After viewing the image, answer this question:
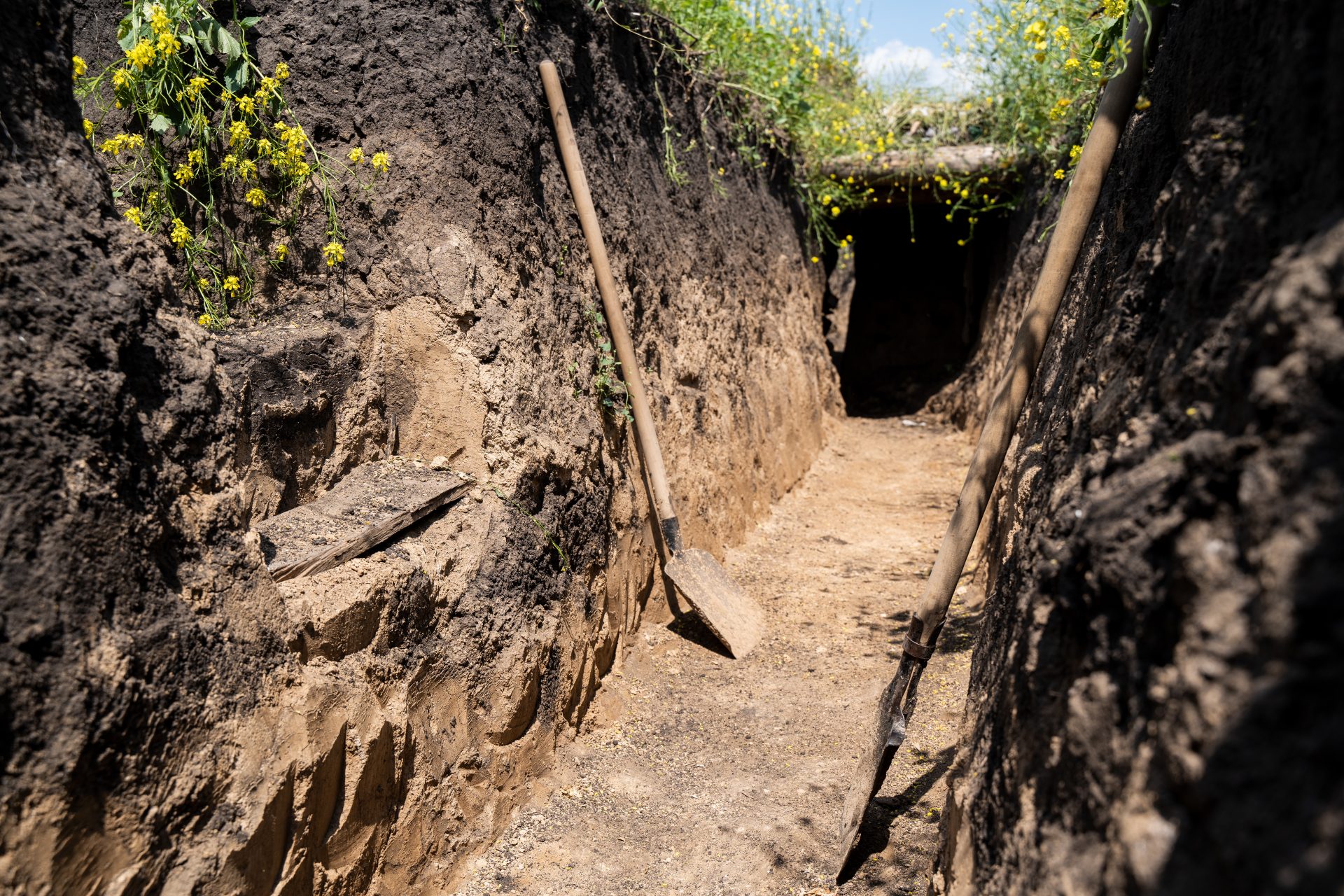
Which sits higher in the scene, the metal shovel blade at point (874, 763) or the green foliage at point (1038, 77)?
the green foliage at point (1038, 77)

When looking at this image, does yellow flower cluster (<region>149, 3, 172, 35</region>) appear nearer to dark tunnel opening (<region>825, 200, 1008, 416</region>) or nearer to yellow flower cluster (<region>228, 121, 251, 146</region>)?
yellow flower cluster (<region>228, 121, 251, 146</region>)

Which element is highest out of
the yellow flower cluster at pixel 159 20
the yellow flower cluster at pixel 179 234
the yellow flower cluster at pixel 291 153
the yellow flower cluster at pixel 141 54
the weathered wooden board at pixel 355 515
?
the yellow flower cluster at pixel 159 20

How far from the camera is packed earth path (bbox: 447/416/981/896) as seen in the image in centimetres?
255

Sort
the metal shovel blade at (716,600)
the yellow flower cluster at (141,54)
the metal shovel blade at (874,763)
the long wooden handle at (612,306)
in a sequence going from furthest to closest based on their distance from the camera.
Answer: the metal shovel blade at (716,600)
the long wooden handle at (612,306)
the yellow flower cluster at (141,54)
the metal shovel blade at (874,763)

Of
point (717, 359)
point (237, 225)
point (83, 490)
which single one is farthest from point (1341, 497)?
point (717, 359)

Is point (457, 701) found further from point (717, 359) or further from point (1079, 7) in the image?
point (1079, 7)

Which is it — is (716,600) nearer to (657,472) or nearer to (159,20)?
(657,472)

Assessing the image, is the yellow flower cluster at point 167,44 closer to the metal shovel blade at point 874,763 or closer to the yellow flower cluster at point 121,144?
the yellow flower cluster at point 121,144

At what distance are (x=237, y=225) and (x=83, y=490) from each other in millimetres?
1544

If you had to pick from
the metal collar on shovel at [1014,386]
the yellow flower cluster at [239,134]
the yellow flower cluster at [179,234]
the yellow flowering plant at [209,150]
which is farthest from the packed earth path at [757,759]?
the yellow flower cluster at [239,134]

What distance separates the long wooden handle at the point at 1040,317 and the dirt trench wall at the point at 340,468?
4.45 feet

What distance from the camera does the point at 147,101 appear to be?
2764 mm

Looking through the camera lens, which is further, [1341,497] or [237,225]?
[237,225]

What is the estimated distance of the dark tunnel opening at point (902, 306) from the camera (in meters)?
9.92
